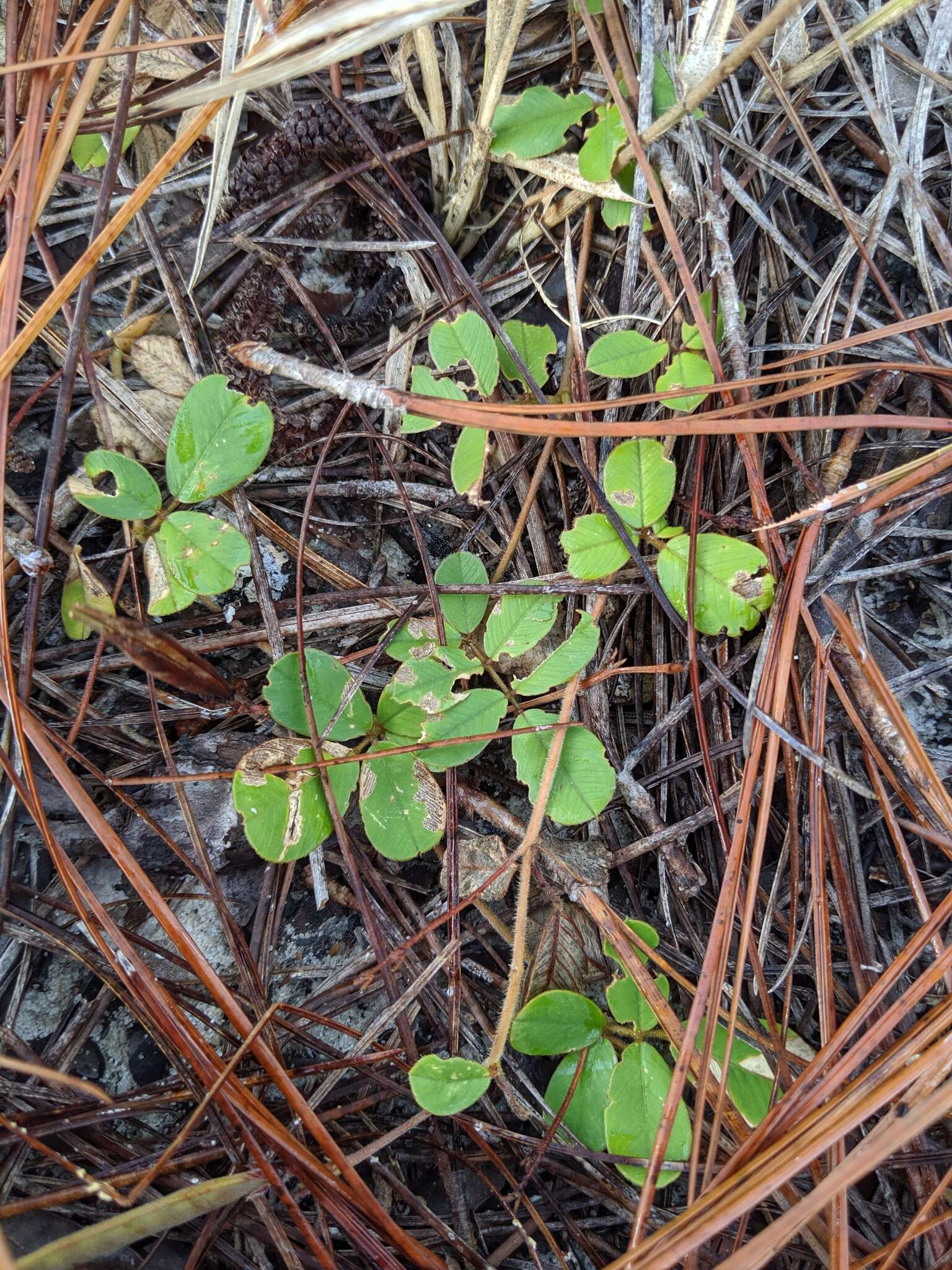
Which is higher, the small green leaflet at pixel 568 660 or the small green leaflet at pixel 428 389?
the small green leaflet at pixel 428 389

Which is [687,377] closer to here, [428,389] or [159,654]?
[428,389]

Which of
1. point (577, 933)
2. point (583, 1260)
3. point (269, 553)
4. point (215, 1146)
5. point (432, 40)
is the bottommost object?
→ point (583, 1260)

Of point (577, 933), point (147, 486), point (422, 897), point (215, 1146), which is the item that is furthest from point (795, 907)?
point (147, 486)

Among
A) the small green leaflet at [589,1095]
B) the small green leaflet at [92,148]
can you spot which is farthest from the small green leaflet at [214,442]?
the small green leaflet at [589,1095]

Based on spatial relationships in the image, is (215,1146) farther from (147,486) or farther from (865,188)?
(865,188)

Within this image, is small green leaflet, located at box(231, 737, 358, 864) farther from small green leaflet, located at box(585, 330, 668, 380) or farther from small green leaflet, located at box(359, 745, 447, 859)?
small green leaflet, located at box(585, 330, 668, 380)

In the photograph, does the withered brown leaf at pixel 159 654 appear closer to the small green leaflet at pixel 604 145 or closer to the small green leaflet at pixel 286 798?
the small green leaflet at pixel 286 798
